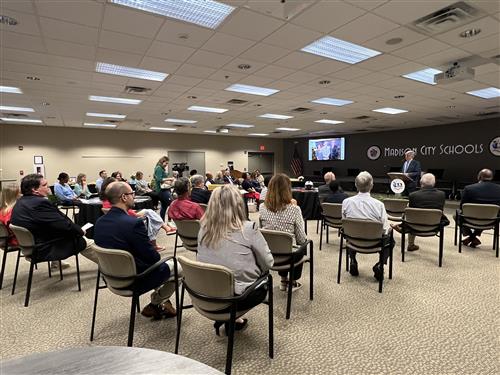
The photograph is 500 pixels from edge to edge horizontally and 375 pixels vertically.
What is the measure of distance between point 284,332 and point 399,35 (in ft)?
13.0

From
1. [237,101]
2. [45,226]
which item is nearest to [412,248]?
[45,226]

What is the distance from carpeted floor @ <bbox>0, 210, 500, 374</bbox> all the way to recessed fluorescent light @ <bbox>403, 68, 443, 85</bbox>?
375 cm

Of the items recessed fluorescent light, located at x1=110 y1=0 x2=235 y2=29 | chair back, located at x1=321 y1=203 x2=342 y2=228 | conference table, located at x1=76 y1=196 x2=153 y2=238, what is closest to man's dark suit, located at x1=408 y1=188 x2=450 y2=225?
chair back, located at x1=321 y1=203 x2=342 y2=228

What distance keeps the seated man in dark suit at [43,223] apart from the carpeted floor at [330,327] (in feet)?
1.73

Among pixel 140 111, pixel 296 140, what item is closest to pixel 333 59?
pixel 140 111

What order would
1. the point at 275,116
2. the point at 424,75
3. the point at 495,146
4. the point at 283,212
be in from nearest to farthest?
1. the point at 283,212
2. the point at 424,75
3. the point at 275,116
4. the point at 495,146

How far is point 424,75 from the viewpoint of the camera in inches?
228

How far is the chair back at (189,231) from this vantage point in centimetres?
348

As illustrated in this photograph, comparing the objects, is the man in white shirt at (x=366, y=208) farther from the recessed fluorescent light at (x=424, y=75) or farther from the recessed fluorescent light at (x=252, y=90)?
the recessed fluorescent light at (x=252, y=90)

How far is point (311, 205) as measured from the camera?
7266 mm

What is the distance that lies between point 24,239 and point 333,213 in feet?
13.2

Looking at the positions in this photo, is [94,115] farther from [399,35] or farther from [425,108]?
[425,108]

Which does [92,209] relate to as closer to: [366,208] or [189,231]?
[189,231]

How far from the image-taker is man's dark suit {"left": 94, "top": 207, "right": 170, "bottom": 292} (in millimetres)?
2254
